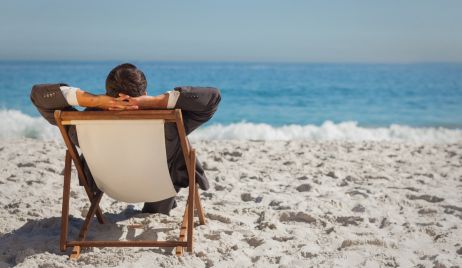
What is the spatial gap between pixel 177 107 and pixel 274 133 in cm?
761

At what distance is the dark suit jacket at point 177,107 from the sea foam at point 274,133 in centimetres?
613

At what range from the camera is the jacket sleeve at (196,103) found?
2855 mm

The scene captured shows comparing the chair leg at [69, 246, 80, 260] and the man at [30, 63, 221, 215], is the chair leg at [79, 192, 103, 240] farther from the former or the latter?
the man at [30, 63, 221, 215]

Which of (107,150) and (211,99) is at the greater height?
(211,99)

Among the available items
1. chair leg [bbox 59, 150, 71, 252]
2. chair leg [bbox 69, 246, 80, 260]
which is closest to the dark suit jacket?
chair leg [bbox 59, 150, 71, 252]

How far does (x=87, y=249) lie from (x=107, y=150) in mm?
571

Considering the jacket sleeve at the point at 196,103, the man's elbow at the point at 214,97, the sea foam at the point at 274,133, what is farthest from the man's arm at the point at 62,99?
the sea foam at the point at 274,133

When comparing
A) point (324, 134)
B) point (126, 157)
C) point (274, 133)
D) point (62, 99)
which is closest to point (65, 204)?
point (126, 157)

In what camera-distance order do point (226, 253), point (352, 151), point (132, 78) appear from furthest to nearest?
1. point (352, 151)
2. point (226, 253)
3. point (132, 78)

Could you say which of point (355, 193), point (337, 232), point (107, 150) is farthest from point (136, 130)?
point (355, 193)

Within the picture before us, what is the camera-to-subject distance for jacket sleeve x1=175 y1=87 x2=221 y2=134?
2.86 meters

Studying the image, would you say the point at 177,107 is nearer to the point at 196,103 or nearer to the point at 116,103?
the point at 196,103

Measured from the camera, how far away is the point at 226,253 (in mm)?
3092

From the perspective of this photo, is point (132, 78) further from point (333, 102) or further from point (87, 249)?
point (333, 102)
